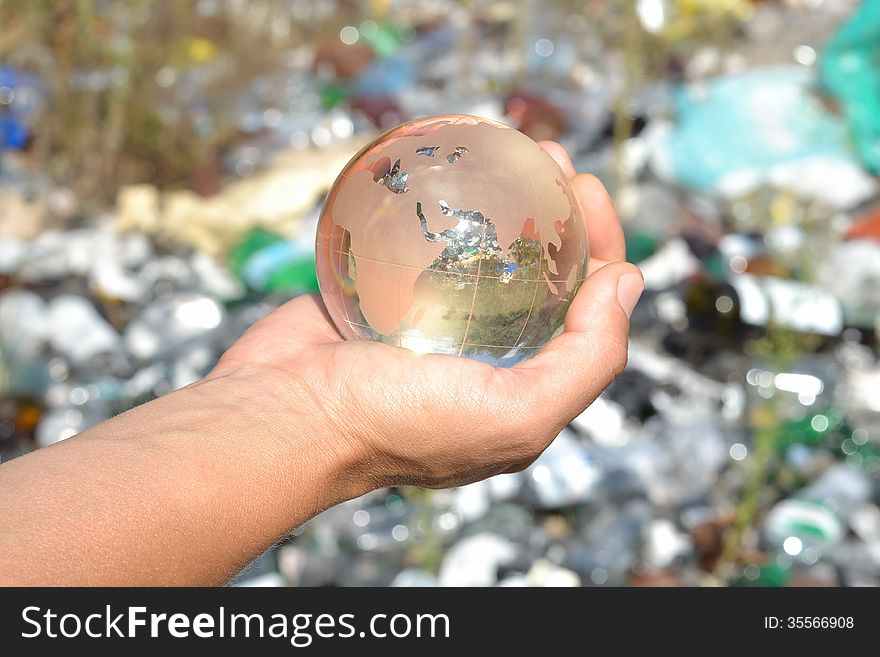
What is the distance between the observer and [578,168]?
519 cm

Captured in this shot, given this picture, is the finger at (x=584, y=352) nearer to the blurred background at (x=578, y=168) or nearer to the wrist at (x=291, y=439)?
the wrist at (x=291, y=439)

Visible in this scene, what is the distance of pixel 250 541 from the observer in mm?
1662

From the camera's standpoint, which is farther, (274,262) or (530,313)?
(274,262)

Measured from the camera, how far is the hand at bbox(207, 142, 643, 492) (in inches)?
71.4

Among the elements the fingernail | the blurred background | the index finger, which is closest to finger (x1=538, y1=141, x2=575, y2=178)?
the index finger

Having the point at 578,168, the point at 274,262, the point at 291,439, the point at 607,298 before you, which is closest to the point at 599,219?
the point at 607,298

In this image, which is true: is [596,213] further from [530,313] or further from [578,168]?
[578,168]

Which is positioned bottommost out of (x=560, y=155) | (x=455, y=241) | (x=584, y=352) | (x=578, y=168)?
(x=578, y=168)

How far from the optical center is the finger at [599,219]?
216 cm

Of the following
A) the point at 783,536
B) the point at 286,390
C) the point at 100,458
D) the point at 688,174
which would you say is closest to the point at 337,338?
the point at 286,390

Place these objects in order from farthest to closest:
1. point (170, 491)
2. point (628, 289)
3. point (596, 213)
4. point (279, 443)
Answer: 1. point (596, 213)
2. point (628, 289)
3. point (279, 443)
4. point (170, 491)

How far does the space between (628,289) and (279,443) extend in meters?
0.77

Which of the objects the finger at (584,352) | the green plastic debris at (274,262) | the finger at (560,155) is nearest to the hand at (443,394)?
the finger at (584,352)

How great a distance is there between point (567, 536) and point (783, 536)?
28.6 inches
